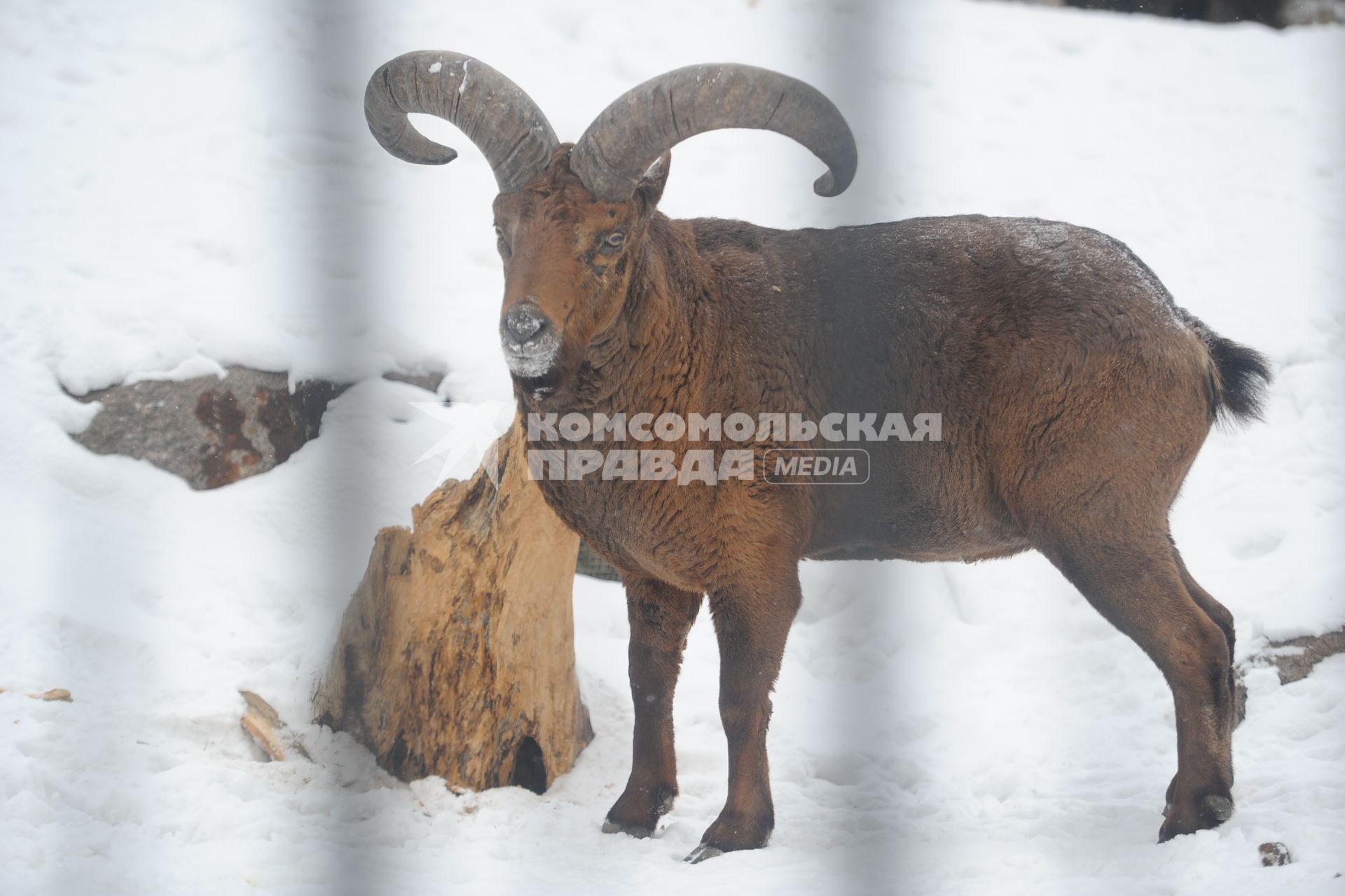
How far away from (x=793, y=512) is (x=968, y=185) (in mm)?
5837

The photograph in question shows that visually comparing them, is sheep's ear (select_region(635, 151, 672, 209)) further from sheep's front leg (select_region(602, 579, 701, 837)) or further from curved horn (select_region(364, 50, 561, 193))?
sheep's front leg (select_region(602, 579, 701, 837))

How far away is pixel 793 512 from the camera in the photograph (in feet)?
16.0

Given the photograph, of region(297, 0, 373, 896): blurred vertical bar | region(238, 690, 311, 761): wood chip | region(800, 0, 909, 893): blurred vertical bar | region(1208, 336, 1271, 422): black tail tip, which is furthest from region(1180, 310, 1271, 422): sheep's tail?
region(238, 690, 311, 761): wood chip

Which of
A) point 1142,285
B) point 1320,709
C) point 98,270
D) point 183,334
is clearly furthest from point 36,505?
point 1320,709

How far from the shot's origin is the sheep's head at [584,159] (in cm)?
438

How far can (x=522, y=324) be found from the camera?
4141 millimetres

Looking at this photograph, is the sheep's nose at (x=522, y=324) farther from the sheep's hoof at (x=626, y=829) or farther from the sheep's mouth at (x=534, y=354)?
the sheep's hoof at (x=626, y=829)

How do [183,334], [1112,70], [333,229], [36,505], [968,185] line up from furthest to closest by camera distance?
[1112,70] < [968,185] < [183,334] < [36,505] < [333,229]

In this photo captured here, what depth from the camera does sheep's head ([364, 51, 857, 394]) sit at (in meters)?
4.38

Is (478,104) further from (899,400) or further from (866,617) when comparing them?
(866,617)

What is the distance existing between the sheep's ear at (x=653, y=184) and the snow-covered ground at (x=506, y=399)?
2.55 feet

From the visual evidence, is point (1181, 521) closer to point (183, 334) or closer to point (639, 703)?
point (639, 703)

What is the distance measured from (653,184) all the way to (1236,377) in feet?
8.21

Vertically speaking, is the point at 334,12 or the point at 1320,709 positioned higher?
the point at 334,12
